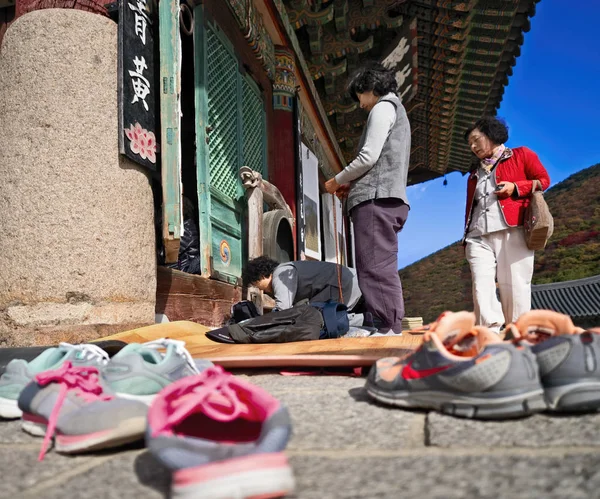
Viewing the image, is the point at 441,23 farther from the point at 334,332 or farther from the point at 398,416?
the point at 398,416

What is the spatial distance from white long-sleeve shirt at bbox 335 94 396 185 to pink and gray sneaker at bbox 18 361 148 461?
205 centimetres

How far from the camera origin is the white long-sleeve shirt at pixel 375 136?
2912 millimetres

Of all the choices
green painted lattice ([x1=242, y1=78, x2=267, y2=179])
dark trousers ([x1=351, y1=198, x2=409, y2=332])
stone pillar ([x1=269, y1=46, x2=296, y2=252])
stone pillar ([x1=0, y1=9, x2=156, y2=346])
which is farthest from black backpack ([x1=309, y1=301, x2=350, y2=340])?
stone pillar ([x1=269, y1=46, x2=296, y2=252])

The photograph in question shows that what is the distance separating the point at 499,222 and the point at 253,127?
3254 millimetres

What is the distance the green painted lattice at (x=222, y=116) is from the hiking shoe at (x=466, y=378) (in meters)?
3.28

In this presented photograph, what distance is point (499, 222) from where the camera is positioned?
2.89m

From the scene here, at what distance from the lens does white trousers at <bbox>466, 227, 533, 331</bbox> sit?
9.45 ft

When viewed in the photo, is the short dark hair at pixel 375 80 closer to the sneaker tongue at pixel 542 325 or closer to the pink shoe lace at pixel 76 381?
the sneaker tongue at pixel 542 325

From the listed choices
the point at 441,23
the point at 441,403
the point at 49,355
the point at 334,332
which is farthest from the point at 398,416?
the point at 441,23

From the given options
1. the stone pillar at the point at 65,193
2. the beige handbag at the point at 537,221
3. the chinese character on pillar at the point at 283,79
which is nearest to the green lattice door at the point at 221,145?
the chinese character on pillar at the point at 283,79

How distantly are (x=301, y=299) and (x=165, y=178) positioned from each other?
1273 mm

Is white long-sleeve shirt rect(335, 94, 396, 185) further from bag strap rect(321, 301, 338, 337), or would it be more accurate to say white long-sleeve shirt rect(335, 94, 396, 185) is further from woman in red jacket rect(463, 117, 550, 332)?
bag strap rect(321, 301, 338, 337)

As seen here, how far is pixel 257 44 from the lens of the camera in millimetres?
5387

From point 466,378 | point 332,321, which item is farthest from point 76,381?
point 332,321
